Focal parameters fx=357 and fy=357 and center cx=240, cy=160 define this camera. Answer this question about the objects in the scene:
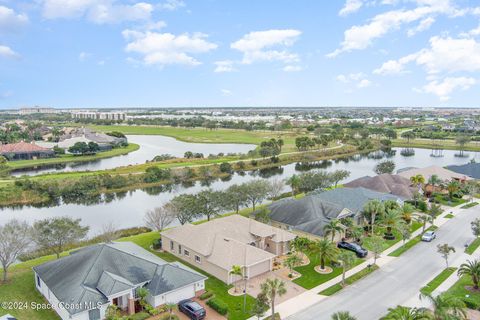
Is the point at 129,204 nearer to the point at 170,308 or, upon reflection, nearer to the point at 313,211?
the point at 313,211

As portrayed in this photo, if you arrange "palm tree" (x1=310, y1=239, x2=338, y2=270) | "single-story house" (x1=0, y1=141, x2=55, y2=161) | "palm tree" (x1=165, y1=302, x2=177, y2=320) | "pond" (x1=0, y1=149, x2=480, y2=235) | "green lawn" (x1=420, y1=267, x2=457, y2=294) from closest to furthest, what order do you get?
"palm tree" (x1=165, y1=302, x2=177, y2=320)
"green lawn" (x1=420, y1=267, x2=457, y2=294)
"palm tree" (x1=310, y1=239, x2=338, y2=270)
"pond" (x1=0, y1=149, x2=480, y2=235)
"single-story house" (x1=0, y1=141, x2=55, y2=161)

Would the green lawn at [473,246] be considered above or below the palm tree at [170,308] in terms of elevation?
below

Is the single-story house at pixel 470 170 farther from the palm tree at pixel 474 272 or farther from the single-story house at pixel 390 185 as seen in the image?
the palm tree at pixel 474 272

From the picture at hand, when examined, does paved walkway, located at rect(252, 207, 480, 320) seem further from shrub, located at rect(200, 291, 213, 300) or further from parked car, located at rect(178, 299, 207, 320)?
parked car, located at rect(178, 299, 207, 320)

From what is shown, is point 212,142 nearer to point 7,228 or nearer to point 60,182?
point 60,182

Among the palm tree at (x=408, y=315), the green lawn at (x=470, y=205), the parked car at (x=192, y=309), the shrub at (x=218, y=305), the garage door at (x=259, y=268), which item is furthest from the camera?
the green lawn at (x=470, y=205)

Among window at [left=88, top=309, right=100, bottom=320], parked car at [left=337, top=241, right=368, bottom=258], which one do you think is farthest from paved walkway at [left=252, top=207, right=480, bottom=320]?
window at [left=88, top=309, right=100, bottom=320]

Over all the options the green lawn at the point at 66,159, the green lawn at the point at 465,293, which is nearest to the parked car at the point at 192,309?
the green lawn at the point at 465,293

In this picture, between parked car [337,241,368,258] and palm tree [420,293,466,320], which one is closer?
palm tree [420,293,466,320]
